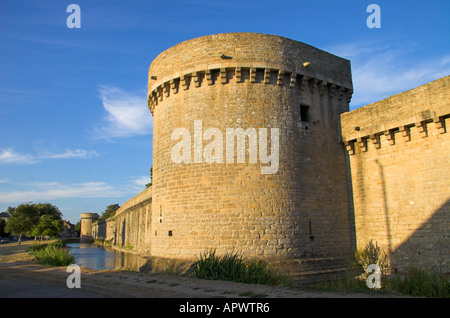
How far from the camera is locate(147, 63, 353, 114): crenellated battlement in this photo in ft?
37.3

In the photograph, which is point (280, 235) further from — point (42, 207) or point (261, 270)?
point (42, 207)

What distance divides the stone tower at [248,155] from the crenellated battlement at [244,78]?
37 mm

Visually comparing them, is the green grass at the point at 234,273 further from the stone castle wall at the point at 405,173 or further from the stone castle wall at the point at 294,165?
the stone castle wall at the point at 405,173

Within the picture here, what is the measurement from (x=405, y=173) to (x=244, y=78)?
624 centimetres

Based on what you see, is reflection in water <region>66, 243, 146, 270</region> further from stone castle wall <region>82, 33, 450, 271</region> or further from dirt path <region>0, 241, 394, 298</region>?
dirt path <region>0, 241, 394, 298</region>

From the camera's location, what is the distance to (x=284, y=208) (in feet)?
35.2

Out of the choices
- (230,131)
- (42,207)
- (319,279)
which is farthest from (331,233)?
(42,207)

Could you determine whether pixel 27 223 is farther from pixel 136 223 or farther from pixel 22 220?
pixel 136 223

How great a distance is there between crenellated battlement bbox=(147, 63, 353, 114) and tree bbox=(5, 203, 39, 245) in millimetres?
33587

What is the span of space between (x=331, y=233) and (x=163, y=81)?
8.25 meters

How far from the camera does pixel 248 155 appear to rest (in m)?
10.9

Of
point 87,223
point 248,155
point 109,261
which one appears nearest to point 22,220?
point 109,261

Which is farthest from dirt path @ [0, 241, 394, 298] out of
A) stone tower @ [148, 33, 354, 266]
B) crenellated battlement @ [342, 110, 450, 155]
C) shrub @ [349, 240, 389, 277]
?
crenellated battlement @ [342, 110, 450, 155]
